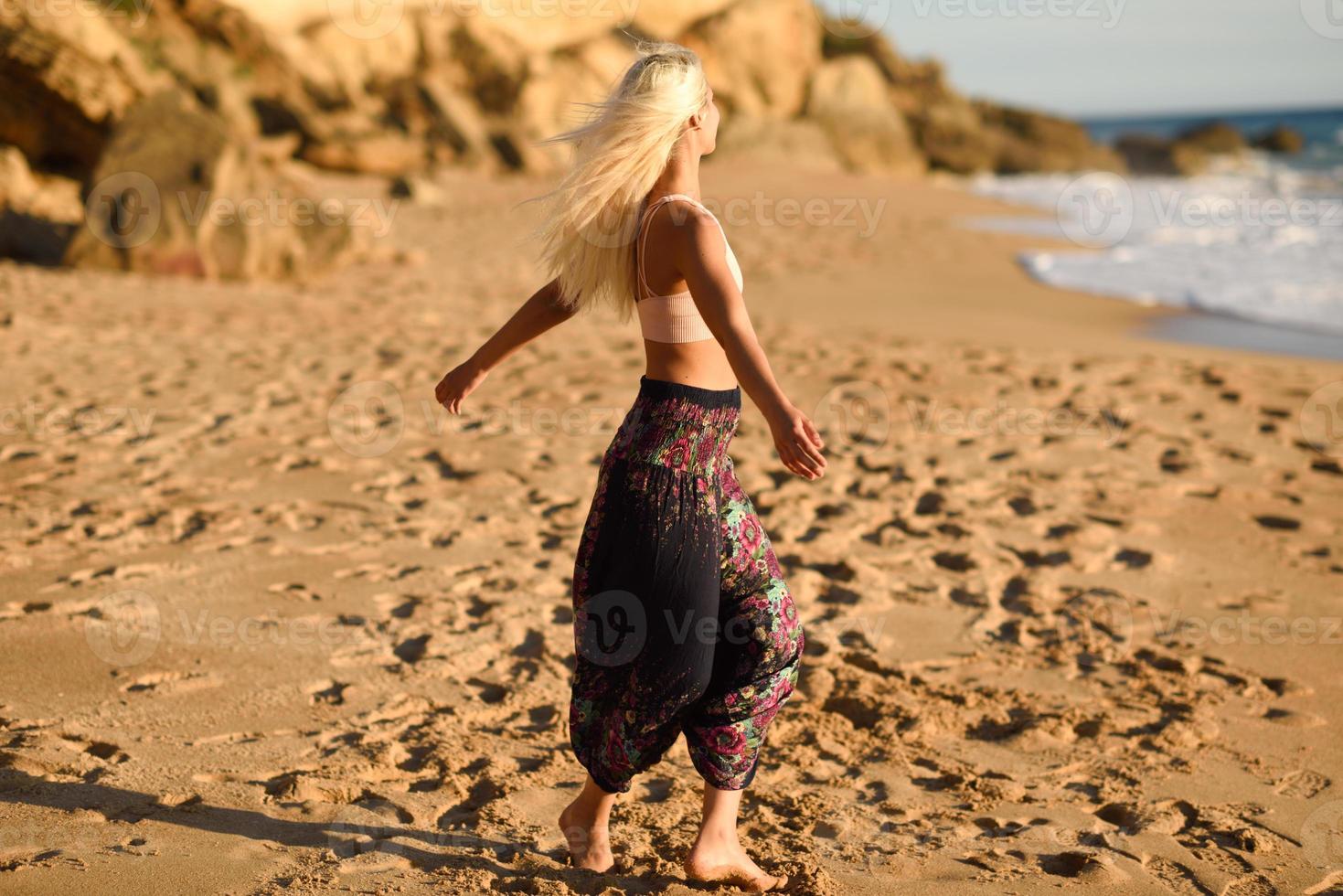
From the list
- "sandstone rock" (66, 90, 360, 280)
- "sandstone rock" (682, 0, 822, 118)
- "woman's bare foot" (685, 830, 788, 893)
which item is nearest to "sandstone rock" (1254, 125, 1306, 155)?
"sandstone rock" (682, 0, 822, 118)

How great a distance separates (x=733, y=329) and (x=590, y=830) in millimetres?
1097

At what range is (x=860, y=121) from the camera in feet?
92.0

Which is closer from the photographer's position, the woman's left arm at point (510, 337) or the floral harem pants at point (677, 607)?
the floral harem pants at point (677, 607)

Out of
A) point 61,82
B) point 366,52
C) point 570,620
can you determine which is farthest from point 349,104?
point 570,620

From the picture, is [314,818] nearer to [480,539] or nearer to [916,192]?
[480,539]

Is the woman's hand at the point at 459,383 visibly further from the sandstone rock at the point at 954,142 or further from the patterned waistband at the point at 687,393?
the sandstone rock at the point at 954,142

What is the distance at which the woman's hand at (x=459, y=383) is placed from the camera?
96.0 inches

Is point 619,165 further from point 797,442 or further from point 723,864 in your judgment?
point 723,864

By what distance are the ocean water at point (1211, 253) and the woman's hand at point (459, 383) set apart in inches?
297

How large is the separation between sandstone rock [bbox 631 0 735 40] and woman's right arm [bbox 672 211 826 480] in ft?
114

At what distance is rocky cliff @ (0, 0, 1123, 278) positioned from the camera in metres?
8.99

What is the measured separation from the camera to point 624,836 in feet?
8.34

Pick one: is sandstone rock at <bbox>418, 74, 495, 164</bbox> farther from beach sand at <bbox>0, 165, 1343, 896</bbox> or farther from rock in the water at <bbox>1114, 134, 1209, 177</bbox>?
rock in the water at <bbox>1114, 134, 1209, 177</bbox>

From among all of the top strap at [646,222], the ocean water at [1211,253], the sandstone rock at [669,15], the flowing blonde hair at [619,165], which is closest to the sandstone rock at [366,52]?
the sandstone rock at [669,15]
